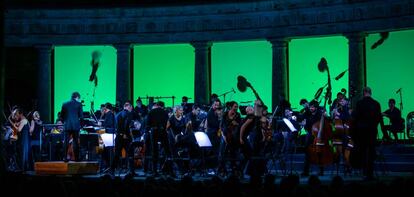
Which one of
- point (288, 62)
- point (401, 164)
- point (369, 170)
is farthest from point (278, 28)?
point (369, 170)

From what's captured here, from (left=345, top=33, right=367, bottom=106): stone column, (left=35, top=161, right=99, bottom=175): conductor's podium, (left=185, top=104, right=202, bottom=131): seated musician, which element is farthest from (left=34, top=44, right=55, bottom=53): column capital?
(left=345, top=33, right=367, bottom=106): stone column

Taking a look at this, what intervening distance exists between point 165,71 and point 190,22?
2.65 meters

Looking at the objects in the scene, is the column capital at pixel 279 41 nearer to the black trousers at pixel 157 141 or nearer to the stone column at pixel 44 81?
the stone column at pixel 44 81

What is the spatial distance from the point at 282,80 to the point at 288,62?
→ 1169 millimetres

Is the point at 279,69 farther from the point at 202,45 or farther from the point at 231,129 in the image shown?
the point at 231,129

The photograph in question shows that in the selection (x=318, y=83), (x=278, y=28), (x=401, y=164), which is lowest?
(x=401, y=164)

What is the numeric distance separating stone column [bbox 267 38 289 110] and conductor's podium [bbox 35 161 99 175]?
11493mm

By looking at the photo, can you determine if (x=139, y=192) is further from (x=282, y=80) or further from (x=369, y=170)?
(x=282, y=80)

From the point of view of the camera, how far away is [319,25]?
2752 centimetres

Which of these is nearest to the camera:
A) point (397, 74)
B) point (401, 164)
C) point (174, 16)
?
point (401, 164)

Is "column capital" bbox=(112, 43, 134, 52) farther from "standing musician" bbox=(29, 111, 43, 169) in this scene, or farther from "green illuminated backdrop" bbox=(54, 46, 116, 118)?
"standing musician" bbox=(29, 111, 43, 169)

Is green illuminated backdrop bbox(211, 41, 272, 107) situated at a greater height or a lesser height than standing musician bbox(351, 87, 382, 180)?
greater

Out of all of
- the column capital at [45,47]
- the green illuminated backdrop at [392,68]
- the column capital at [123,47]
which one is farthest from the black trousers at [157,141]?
the column capital at [45,47]

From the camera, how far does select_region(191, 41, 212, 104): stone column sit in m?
29.1
